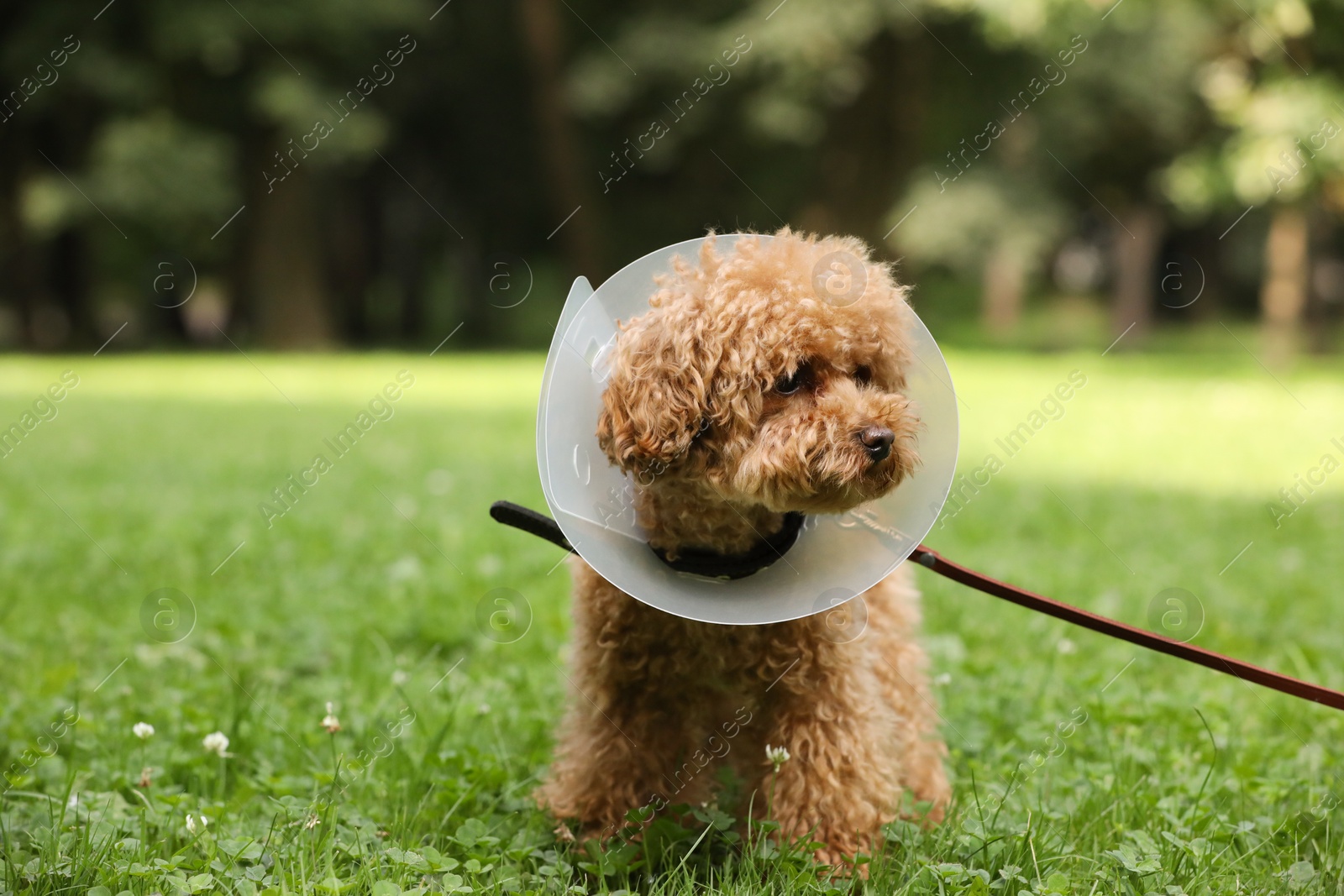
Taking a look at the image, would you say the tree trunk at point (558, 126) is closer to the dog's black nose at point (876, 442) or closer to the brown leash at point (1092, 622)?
the brown leash at point (1092, 622)

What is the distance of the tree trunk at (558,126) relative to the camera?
72.0 ft

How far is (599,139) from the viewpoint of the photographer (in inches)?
1015

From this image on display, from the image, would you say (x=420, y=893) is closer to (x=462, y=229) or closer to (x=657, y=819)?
(x=657, y=819)

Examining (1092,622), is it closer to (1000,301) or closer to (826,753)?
(826,753)

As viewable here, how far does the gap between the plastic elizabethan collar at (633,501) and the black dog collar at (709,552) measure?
0.07ft

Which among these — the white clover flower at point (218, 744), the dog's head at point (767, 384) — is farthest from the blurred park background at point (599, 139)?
the white clover flower at point (218, 744)

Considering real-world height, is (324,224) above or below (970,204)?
above

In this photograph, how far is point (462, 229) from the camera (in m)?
29.7

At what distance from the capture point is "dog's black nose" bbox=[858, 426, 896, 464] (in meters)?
2.32

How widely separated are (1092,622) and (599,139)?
2455cm

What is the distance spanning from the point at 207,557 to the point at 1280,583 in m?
5.18

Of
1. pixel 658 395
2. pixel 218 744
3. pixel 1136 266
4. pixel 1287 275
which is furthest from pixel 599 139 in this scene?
pixel 658 395

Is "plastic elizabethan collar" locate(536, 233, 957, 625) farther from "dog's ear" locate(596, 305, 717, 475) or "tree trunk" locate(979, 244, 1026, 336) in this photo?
"tree trunk" locate(979, 244, 1026, 336)

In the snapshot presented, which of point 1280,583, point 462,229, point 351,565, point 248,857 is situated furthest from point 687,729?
point 462,229
